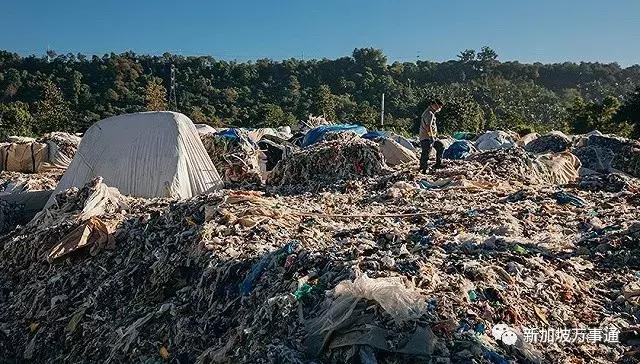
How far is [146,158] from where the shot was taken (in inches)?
297

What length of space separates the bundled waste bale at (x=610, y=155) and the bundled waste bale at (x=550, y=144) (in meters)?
0.49

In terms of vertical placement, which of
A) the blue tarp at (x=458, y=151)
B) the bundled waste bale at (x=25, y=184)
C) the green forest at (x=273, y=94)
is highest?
the blue tarp at (x=458, y=151)

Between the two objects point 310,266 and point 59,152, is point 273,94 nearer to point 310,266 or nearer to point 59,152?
point 59,152

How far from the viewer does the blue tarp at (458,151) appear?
10866 mm

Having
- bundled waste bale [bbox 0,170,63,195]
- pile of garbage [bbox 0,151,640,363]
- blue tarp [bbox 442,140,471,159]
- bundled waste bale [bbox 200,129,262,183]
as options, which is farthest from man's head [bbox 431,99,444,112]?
bundled waste bale [bbox 0,170,63,195]

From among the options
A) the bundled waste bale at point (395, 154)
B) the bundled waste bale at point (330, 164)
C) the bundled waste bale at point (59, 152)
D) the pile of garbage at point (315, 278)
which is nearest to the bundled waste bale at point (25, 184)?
the bundled waste bale at point (59, 152)

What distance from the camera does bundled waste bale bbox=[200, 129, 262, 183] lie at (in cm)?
960

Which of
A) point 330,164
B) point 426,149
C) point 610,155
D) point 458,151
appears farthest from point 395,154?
point 610,155

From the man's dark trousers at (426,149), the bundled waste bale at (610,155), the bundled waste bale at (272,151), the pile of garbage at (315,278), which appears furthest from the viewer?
the bundled waste bale at (272,151)

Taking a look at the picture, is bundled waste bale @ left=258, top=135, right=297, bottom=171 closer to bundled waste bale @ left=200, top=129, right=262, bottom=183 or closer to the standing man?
bundled waste bale @ left=200, top=129, right=262, bottom=183

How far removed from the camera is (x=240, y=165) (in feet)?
32.2

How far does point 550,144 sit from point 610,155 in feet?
5.16

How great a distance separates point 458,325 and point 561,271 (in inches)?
48.9

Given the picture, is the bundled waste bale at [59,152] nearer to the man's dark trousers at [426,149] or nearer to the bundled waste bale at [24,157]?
the bundled waste bale at [24,157]
